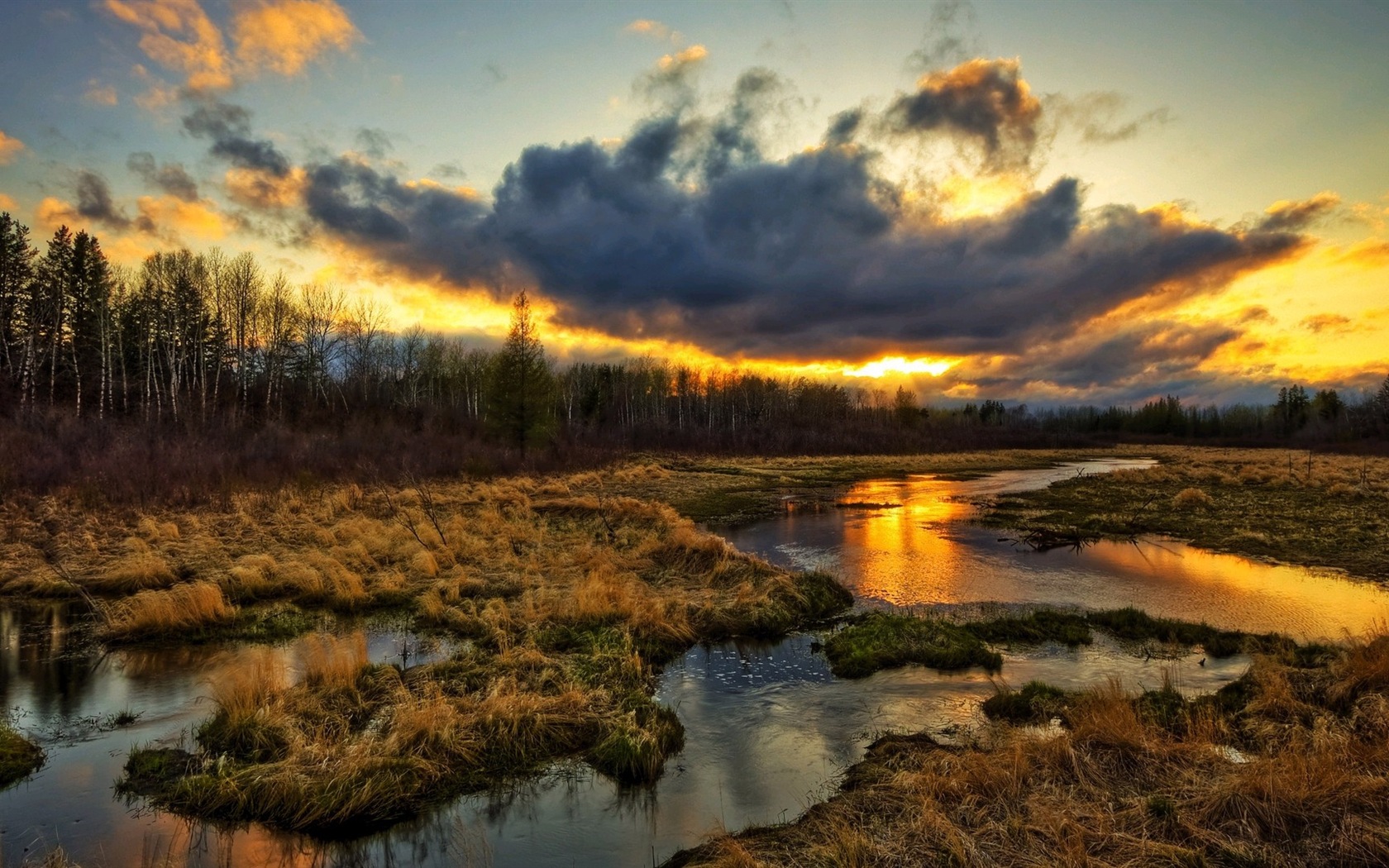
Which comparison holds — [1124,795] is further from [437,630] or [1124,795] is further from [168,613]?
[168,613]

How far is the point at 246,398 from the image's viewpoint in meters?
55.6

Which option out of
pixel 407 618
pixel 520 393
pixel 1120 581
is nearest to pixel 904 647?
pixel 1120 581

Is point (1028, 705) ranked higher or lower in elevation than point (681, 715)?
higher

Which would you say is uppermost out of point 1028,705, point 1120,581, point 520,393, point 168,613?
point 520,393

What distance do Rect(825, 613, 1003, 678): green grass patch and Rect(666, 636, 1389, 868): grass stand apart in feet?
9.37

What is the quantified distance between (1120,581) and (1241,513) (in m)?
17.2

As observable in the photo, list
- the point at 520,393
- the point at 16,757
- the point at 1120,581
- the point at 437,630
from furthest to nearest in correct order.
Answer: the point at 520,393
the point at 1120,581
the point at 437,630
the point at 16,757

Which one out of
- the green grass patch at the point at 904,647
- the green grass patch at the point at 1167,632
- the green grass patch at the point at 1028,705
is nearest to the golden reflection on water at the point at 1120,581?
the green grass patch at the point at 1167,632

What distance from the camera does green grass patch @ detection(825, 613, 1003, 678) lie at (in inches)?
460

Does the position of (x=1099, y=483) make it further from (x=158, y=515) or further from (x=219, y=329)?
(x=219, y=329)

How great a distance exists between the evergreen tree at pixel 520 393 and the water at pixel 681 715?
32.7 meters

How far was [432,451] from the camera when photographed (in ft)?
134

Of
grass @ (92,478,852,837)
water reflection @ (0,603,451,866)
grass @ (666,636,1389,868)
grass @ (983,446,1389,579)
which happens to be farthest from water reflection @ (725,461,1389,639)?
water reflection @ (0,603,451,866)

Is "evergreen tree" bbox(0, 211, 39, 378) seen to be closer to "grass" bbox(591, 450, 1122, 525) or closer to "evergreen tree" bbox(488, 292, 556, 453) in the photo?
"evergreen tree" bbox(488, 292, 556, 453)
